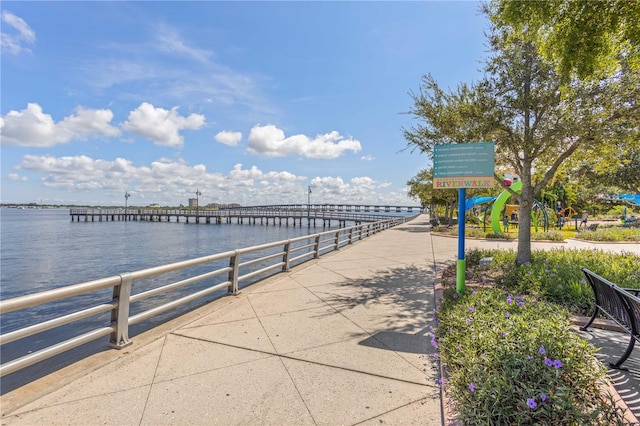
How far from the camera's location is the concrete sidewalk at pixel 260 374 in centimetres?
286

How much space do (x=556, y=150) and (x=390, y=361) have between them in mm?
8841

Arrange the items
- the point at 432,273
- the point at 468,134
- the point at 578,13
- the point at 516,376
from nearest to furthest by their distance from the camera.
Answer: the point at 516,376 → the point at 578,13 → the point at 468,134 → the point at 432,273

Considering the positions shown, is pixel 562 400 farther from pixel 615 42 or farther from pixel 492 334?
pixel 615 42

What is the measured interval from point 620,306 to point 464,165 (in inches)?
117

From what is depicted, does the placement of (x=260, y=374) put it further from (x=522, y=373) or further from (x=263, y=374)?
(x=522, y=373)

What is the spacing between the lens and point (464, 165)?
19.3 feet

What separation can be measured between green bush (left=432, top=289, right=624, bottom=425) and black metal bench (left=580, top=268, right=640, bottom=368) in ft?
1.73

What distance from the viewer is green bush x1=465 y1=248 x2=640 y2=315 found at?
574 centimetres

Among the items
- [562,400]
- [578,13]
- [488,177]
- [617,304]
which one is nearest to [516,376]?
[562,400]

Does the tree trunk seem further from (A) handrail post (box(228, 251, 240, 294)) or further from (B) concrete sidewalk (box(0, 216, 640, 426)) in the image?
(A) handrail post (box(228, 251, 240, 294))

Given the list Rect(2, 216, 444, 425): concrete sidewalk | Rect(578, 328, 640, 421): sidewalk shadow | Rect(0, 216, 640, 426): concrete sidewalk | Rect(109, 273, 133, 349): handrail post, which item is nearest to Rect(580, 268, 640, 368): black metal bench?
Rect(578, 328, 640, 421): sidewalk shadow

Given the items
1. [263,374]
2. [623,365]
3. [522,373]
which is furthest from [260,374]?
[623,365]

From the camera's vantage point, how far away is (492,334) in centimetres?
356

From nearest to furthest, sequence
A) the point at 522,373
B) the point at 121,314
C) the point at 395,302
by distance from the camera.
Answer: the point at 522,373
the point at 121,314
the point at 395,302
